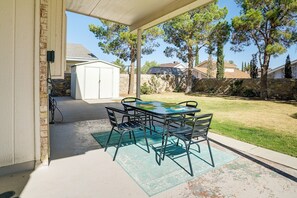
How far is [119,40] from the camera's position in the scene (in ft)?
44.4

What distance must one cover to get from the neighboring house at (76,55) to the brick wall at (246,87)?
9.45 meters

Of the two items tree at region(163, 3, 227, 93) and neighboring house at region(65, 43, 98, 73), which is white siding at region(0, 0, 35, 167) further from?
tree at region(163, 3, 227, 93)

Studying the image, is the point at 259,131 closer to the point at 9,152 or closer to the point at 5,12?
the point at 9,152

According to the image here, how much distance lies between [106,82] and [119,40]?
3.96 m

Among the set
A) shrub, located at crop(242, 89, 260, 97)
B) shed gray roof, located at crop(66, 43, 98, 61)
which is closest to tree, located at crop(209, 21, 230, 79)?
shrub, located at crop(242, 89, 260, 97)

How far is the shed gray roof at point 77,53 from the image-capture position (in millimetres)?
13255

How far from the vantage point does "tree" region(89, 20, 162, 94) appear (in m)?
13.2

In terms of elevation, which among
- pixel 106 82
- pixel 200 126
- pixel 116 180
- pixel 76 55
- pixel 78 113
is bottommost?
pixel 116 180

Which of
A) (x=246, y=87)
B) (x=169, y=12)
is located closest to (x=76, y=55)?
(x=169, y=12)

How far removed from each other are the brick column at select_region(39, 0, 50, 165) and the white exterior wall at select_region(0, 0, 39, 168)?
0.22ft

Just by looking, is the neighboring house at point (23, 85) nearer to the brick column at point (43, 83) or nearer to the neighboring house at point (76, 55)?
the brick column at point (43, 83)

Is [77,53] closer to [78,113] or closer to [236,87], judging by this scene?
[78,113]

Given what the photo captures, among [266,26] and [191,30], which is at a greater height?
[191,30]

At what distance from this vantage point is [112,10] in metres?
5.20
